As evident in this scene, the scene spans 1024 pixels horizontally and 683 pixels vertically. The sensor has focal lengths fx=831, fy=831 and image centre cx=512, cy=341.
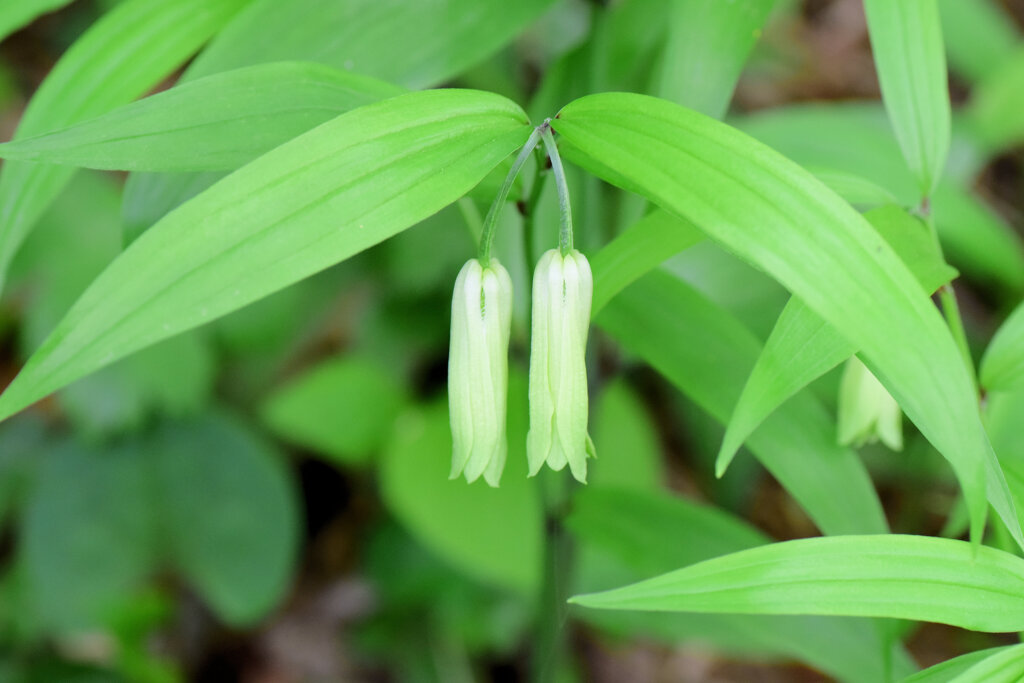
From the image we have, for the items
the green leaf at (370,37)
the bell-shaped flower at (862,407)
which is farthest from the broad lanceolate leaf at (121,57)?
the bell-shaped flower at (862,407)

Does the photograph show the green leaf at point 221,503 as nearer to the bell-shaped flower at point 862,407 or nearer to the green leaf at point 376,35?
the green leaf at point 376,35

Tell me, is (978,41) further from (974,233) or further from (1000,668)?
(1000,668)

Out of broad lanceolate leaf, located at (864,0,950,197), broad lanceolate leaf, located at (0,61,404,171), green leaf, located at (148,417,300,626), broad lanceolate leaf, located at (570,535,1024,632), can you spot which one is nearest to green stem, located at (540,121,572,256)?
broad lanceolate leaf, located at (0,61,404,171)

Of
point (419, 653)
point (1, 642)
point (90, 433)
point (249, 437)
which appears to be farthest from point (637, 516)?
point (1, 642)

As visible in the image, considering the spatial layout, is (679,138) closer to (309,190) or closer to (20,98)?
(309,190)

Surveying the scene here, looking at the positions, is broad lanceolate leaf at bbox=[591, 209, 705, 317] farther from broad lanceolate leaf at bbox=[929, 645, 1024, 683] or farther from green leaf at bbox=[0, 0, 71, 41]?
green leaf at bbox=[0, 0, 71, 41]

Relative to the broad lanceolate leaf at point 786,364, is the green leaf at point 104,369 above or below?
above
